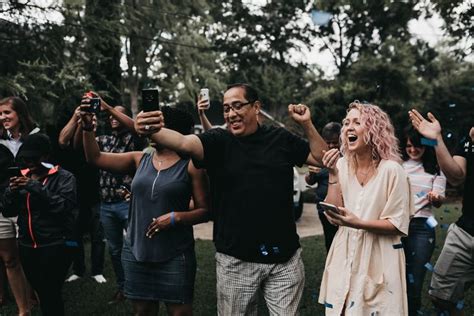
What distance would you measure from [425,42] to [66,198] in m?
38.5

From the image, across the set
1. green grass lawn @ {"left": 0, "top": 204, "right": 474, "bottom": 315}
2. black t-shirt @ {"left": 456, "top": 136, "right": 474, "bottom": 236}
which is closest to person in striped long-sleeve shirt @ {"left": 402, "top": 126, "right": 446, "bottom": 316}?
black t-shirt @ {"left": 456, "top": 136, "right": 474, "bottom": 236}

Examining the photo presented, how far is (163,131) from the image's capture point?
320cm

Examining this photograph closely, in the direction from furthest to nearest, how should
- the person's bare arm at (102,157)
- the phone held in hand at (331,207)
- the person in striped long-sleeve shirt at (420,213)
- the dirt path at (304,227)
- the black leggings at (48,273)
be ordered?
the dirt path at (304,227), the person in striped long-sleeve shirt at (420,213), the black leggings at (48,273), the person's bare arm at (102,157), the phone held in hand at (331,207)

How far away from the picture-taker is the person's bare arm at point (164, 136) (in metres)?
2.97

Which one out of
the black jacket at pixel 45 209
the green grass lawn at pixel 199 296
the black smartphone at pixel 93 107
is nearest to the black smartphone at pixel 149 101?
the black smartphone at pixel 93 107

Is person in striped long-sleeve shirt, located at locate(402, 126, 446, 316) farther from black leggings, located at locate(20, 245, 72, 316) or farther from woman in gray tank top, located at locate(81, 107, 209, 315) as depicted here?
black leggings, located at locate(20, 245, 72, 316)

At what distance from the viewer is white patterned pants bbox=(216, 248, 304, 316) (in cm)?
370

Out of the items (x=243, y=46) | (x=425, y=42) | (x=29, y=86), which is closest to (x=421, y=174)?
(x=29, y=86)

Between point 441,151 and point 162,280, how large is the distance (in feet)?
6.92

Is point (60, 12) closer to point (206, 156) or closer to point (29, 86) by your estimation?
point (29, 86)

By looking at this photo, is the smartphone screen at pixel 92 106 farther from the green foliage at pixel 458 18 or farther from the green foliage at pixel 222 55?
the green foliage at pixel 458 18

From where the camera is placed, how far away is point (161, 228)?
392 centimetres

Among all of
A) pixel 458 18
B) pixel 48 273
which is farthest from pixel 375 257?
pixel 458 18

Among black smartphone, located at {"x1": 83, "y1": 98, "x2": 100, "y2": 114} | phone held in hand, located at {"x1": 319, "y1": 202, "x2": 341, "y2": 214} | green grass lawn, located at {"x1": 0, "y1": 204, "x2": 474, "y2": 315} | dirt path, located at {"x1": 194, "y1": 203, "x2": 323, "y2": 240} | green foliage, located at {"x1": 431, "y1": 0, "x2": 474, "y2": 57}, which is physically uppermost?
green foliage, located at {"x1": 431, "y1": 0, "x2": 474, "y2": 57}
